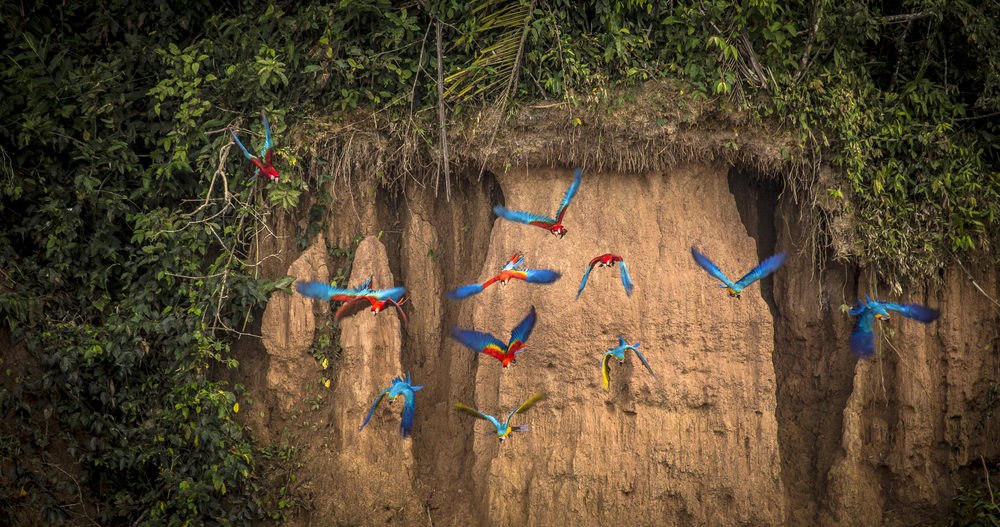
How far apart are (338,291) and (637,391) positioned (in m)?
2.93

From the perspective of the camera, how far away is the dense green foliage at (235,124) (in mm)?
5949

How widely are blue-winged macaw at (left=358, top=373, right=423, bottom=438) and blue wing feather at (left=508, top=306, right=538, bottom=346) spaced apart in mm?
982

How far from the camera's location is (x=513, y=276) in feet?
17.9

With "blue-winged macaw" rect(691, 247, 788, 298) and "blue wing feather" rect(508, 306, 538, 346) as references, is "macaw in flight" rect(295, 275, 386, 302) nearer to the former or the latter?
"blue wing feather" rect(508, 306, 538, 346)

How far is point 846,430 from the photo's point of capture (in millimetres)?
6367

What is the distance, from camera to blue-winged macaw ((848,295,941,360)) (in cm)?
582

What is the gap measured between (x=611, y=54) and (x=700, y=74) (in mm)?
835

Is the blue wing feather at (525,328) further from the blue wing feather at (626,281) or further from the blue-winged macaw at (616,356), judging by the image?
the blue wing feather at (626,281)

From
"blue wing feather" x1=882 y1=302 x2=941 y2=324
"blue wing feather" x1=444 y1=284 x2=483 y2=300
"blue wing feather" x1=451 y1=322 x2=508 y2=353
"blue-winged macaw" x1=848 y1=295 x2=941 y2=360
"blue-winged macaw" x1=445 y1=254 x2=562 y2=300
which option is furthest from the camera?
"blue wing feather" x1=882 y1=302 x2=941 y2=324

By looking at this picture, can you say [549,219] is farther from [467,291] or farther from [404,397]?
[404,397]

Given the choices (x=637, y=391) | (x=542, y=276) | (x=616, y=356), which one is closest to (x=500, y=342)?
(x=542, y=276)

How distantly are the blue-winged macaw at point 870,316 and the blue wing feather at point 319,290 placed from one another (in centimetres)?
454

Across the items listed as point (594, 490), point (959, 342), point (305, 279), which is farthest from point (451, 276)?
point (959, 342)

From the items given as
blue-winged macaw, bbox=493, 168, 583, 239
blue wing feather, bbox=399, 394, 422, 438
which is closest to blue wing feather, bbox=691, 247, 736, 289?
→ blue-winged macaw, bbox=493, 168, 583, 239
